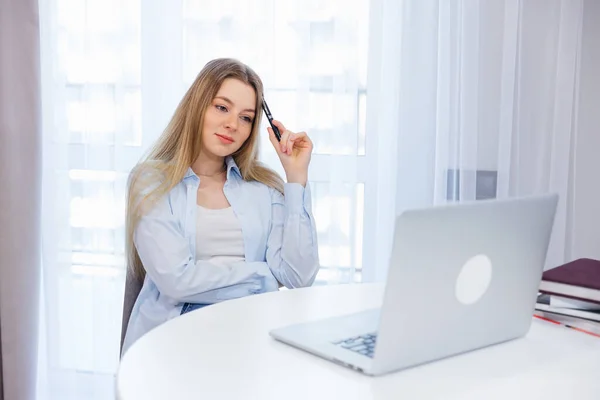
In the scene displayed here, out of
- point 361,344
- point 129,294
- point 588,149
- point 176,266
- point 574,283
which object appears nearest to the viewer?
point 361,344

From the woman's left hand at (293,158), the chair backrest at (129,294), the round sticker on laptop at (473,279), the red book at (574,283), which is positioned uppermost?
the woman's left hand at (293,158)

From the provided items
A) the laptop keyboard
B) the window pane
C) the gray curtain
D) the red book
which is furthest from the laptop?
the gray curtain

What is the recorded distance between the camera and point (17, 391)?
2.44m

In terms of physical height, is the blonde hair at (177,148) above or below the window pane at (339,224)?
above

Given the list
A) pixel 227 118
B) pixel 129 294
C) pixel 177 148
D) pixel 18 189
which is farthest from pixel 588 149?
pixel 18 189

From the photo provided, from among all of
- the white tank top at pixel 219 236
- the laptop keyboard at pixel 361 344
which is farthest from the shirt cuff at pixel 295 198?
the laptop keyboard at pixel 361 344

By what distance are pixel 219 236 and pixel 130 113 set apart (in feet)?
2.50

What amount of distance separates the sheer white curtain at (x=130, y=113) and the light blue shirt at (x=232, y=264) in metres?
0.44

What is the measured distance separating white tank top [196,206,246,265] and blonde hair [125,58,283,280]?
0.12 meters

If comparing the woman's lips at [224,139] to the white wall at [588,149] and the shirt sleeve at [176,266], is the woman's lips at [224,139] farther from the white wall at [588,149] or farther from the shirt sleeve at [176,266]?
the white wall at [588,149]

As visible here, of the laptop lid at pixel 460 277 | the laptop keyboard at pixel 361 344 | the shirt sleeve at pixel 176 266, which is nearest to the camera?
the laptop lid at pixel 460 277

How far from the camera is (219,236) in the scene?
1.89m

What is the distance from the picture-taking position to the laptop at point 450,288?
943 mm

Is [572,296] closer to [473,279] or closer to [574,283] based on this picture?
[574,283]
